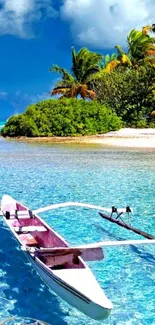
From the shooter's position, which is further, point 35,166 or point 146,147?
point 146,147

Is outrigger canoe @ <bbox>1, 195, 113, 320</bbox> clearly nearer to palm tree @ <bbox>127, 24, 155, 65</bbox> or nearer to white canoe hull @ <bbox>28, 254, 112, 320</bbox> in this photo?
white canoe hull @ <bbox>28, 254, 112, 320</bbox>

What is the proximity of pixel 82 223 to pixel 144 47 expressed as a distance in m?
33.7

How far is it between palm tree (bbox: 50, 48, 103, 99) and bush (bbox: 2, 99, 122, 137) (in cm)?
353

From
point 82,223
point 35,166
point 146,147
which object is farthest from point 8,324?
point 146,147

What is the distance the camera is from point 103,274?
6484 mm

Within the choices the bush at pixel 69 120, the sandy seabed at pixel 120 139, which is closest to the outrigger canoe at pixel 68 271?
the sandy seabed at pixel 120 139

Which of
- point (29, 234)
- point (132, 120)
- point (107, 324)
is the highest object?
point (132, 120)

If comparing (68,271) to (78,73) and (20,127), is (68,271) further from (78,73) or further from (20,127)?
(78,73)

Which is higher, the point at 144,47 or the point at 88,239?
the point at 144,47

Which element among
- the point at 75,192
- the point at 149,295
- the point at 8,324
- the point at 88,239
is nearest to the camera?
the point at 8,324

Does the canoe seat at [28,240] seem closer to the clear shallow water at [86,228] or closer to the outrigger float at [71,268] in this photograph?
the outrigger float at [71,268]

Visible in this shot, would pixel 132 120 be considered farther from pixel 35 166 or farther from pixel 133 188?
pixel 133 188

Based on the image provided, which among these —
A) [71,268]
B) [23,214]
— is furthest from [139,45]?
[71,268]

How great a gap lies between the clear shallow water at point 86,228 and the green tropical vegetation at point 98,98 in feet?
46.8
